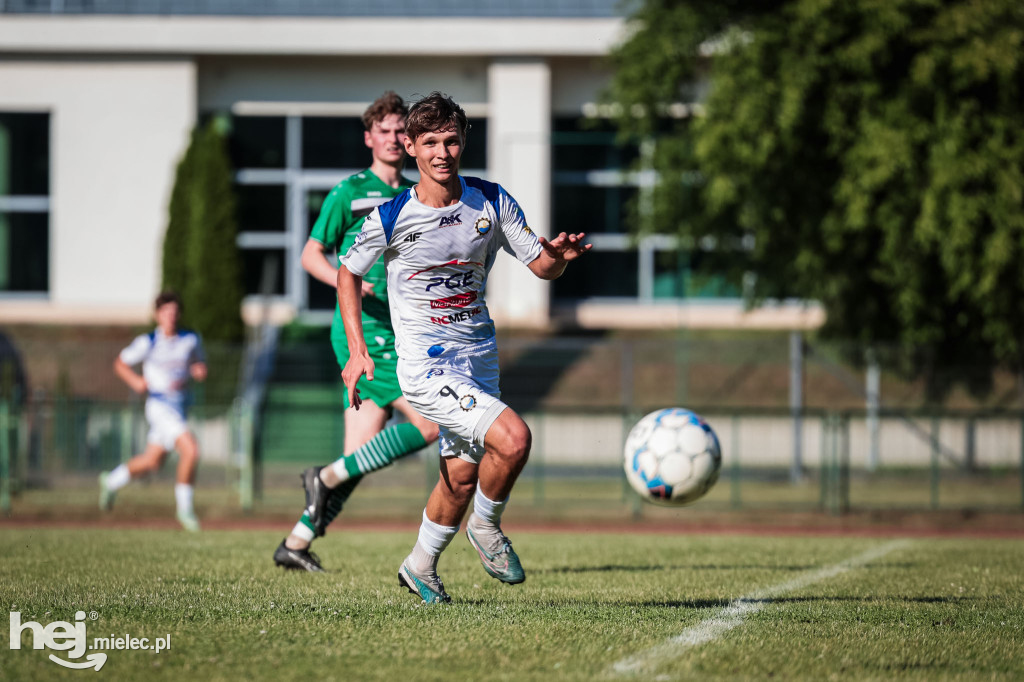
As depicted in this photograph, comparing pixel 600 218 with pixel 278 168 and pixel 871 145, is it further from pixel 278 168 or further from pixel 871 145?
pixel 871 145

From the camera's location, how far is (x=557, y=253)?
18.8 feet

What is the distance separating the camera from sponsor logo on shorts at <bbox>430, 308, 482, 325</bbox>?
599 cm

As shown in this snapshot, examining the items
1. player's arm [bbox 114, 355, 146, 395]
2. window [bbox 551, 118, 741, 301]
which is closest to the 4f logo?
player's arm [bbox 114, 355, 146, 395]

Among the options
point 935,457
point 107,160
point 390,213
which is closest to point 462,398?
point 390,213

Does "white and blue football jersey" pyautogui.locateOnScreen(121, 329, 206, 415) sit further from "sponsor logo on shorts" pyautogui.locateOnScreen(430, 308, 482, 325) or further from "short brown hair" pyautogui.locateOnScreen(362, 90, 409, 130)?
"sponsor logo on shorts" pyautogui.locateOnScreen(430, 308, 482, 325)

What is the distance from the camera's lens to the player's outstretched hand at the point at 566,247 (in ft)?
18.5

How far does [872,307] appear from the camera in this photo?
21.5 metres

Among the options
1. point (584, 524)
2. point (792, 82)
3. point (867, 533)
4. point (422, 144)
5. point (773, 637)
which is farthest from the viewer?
point (792, 82)

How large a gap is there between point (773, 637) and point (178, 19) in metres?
26.7

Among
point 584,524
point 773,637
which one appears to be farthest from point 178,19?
point 773,637

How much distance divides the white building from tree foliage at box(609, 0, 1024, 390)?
7.76 meters

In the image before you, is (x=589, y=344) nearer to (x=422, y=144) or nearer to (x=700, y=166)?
(x=700, y=166)

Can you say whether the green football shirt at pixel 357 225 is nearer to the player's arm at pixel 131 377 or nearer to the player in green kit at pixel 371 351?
the player in green kit at pixel 371 351

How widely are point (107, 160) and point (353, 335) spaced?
25173 millimetres
